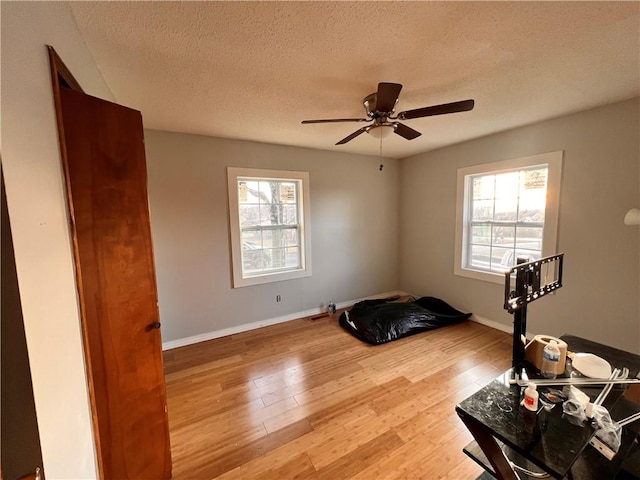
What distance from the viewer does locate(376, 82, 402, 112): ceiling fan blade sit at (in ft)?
5.00

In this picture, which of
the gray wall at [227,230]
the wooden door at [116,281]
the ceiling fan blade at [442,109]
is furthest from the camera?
the gray wall at [227,230]

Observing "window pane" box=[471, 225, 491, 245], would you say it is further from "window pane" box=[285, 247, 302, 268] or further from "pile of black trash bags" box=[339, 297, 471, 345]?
"window pane" box=[285, 247, 302, 268]

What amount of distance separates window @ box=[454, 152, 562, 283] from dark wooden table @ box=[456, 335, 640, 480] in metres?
1.67

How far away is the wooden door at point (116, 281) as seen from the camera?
3.59 ft

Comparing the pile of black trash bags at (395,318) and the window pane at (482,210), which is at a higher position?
the window pane at (482,210)

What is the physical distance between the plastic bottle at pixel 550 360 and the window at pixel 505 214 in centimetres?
149

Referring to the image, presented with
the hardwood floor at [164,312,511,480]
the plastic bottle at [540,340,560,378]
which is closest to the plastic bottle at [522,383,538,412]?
the plastic bottle at [540,340,560,378]

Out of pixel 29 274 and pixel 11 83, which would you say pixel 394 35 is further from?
pixel 29 274

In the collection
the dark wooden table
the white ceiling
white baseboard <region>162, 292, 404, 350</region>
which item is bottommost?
white baseboard <region>162, 292, 404, 350</region>

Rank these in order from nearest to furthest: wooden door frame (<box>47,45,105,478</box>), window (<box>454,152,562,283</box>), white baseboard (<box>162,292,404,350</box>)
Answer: wooden door frame (<box>47,45,105,478</box>) < window (<box>454,152,562,283</box>) < white baseboard (<box>162,292,404,350</box>)

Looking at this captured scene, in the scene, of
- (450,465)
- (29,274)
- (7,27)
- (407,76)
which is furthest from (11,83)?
(450,465)

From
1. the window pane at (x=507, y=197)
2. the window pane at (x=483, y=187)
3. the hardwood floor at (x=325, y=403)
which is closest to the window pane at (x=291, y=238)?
the hardwood floor at (x=325, y=403)

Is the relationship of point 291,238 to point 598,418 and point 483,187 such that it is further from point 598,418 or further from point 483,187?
point 598,418

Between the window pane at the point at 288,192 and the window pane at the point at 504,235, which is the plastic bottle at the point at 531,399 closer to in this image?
the window pane at the point at 504,235
